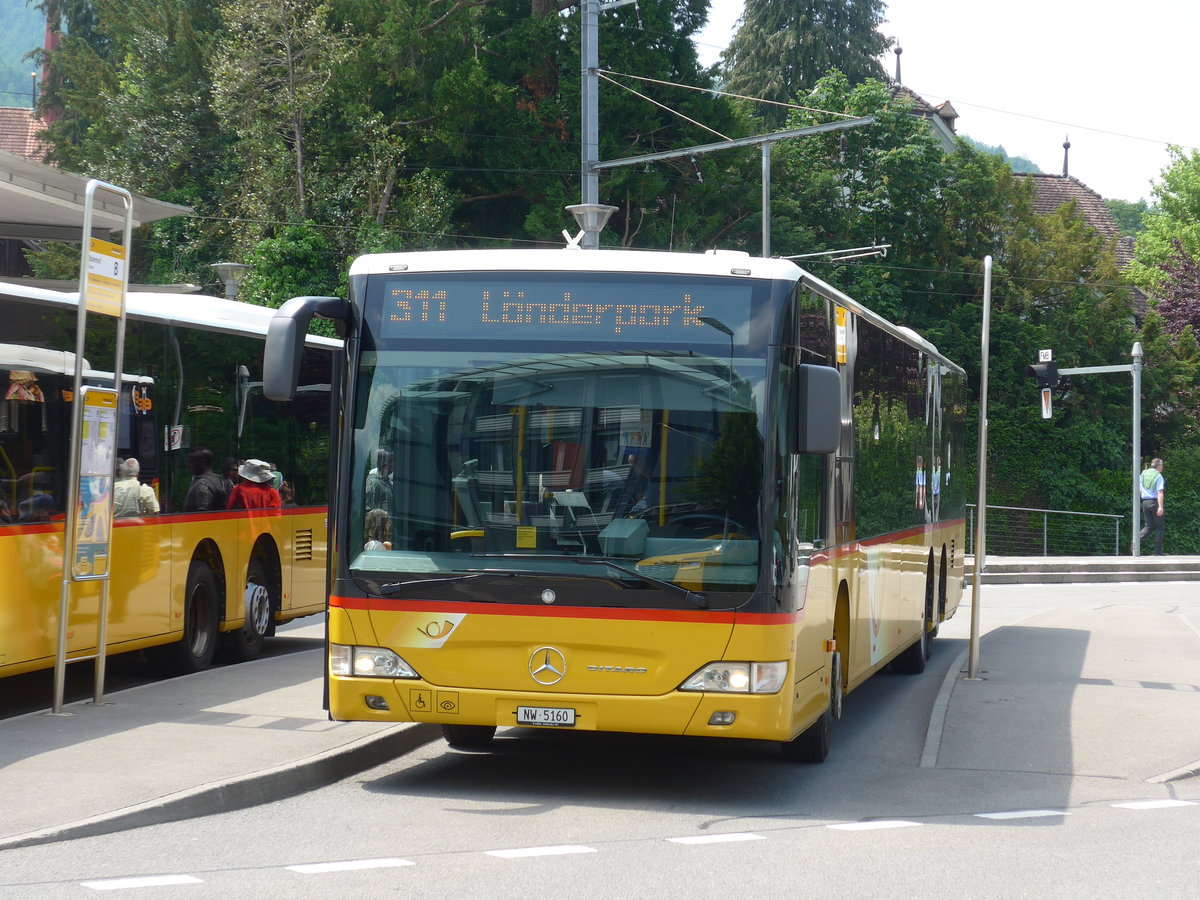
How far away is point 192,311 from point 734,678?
746cm

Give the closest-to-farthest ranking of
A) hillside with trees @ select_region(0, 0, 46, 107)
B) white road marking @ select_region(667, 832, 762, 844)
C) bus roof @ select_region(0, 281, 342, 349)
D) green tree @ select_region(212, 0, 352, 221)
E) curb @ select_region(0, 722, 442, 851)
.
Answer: curb @ select_region(0, 722, 442, 851) < white road marking @ select_region(667, 832, 762, 844) < bus roof @ select_region(0, 281, 342, 349) < green tree @ select_region(212, 0, 352, 221) < hillside with trees @ select_region(0, 0, 46, 107)

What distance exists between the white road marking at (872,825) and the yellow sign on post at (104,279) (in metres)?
5.63

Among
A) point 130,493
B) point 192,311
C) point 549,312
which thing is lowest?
point 130,493

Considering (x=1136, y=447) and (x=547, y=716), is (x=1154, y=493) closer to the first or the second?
(x=1136, y=447)

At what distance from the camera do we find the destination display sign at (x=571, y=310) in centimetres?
860

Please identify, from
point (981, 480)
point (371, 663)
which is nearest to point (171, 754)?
point (371, 663)

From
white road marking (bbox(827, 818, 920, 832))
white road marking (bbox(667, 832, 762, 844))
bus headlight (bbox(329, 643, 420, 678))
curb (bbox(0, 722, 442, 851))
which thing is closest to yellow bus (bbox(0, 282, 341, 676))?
curb (bbox(0, 722, 442, 851))

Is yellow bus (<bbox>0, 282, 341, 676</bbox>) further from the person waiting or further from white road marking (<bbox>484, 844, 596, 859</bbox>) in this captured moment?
white road marking (<bbox>484, 844, 596, 859</bbox>)

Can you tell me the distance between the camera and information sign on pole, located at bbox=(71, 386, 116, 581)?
1068cm

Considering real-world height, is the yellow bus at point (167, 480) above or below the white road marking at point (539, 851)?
above

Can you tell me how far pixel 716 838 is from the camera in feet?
25.9

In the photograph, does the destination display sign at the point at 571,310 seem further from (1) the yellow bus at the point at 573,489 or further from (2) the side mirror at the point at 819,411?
(2) the side mirror at the point at 819,411

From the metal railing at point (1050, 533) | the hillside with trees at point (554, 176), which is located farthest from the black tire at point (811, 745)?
the metal railing at point (1050, 533)

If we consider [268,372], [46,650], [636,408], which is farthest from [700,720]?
[46,650]
